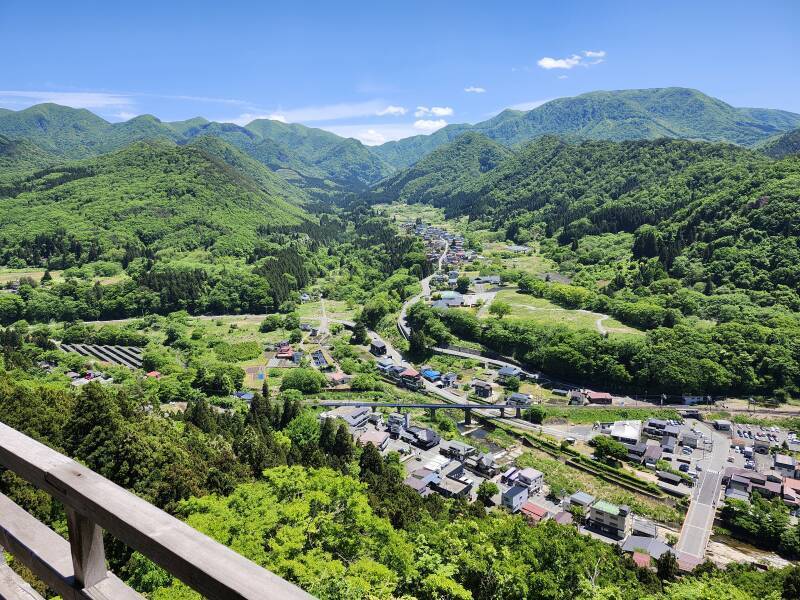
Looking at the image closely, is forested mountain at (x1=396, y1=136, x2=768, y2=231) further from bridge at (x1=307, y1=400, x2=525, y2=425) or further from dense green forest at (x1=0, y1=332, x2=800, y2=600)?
dense green forest at (x1=0, y1=332, x2=800, y2=600)

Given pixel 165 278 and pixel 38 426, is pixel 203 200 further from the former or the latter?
pixel 38 426

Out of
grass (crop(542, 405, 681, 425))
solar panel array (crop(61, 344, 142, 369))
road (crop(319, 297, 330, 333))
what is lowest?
grass (crop(542, 405, 681, 425))

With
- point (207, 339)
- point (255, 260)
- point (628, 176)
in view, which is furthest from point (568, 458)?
point (628, 176)

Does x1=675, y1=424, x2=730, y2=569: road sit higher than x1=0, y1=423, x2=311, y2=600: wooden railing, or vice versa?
x1=0, y1=423, x2=311, y2=600: wooden railing

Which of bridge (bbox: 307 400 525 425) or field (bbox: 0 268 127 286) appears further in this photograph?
field (bbox: 0 268 127 286)

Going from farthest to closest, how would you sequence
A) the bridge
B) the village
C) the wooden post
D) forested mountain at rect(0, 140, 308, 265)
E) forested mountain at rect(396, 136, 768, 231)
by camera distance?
forested mountain at rect(396, 136, 768, 231)
forested mountain at rect(0, 140, 308, 265)
the bridge
the village
the wooden post

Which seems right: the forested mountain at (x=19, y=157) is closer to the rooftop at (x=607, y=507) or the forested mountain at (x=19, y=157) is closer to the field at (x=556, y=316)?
the field at (x=556, y=316)

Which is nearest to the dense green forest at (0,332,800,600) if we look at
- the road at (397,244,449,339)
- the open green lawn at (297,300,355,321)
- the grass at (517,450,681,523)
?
the grass at (517,450,681,523)
